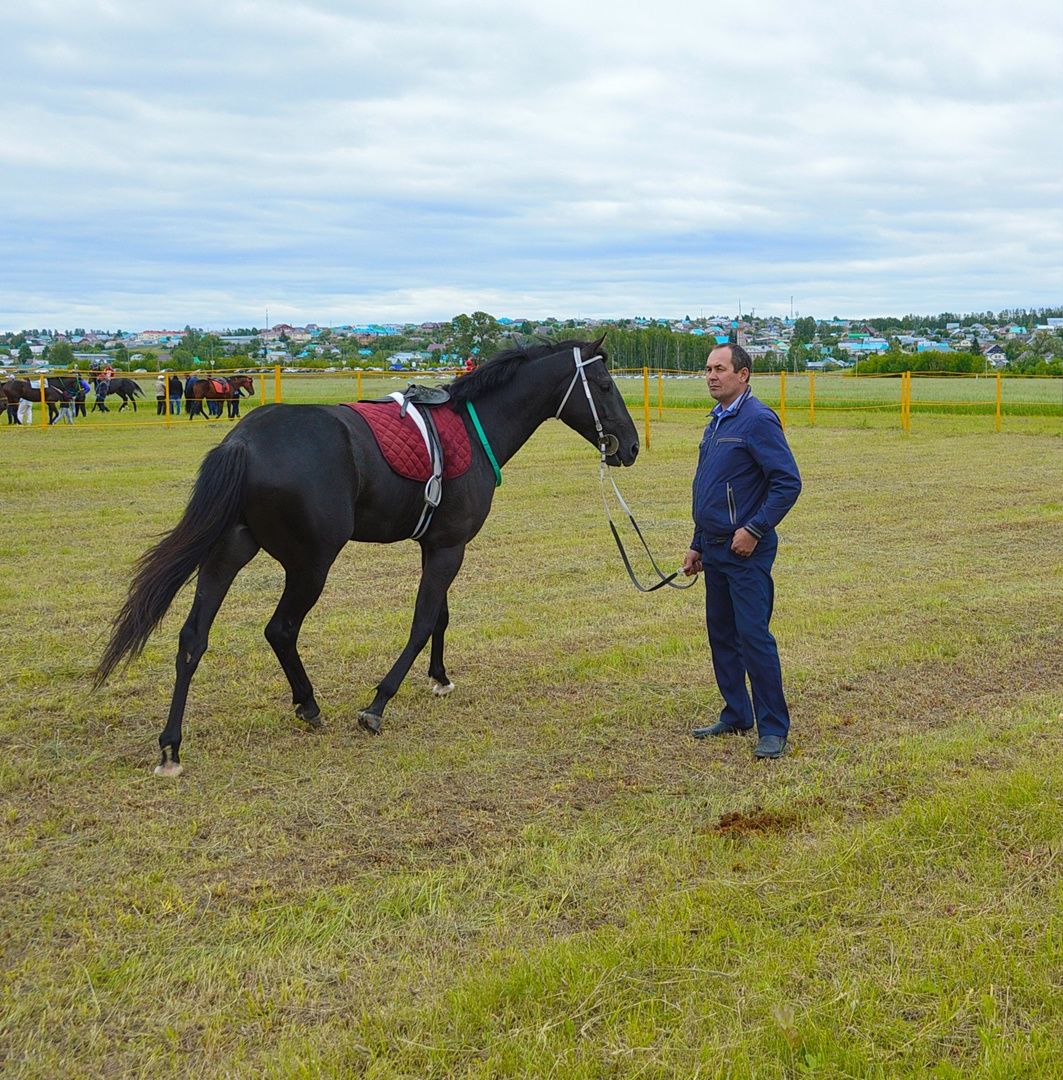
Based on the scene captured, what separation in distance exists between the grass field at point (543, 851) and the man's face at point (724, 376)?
1.75m

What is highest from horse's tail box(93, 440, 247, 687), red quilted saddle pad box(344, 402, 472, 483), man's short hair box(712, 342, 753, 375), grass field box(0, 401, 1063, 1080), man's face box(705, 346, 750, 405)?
man's short hair box(712, 342, 753, 375)

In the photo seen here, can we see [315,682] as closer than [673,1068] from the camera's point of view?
No

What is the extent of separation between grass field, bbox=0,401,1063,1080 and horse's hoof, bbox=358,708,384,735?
94 mm

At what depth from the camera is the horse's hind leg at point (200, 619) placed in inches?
200

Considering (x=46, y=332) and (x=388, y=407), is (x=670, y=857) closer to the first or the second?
(x=388, y=407)

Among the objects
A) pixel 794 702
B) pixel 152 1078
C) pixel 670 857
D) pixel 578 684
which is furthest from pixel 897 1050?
pixel 578 684

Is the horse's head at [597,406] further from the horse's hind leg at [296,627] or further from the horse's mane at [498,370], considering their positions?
the horse's hind leg at [296,627]

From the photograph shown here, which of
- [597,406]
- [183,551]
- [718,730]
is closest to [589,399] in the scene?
[597,406]

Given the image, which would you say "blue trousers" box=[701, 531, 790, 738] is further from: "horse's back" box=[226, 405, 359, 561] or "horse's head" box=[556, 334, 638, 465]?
"horse's back" box=[226, 405, 359, 561]

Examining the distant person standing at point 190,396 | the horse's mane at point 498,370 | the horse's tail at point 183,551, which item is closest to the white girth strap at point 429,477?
the horse's mane at point 498,370

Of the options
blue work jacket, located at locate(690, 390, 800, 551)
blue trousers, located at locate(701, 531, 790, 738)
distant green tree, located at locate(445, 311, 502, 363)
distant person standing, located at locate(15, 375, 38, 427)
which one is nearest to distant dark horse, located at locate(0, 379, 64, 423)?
distant person standing, located at locate(15, 375, 38, 427)

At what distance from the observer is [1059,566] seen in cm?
978

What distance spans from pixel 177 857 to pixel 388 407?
272 centimetres

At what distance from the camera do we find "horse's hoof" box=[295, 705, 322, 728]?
5793 mm
